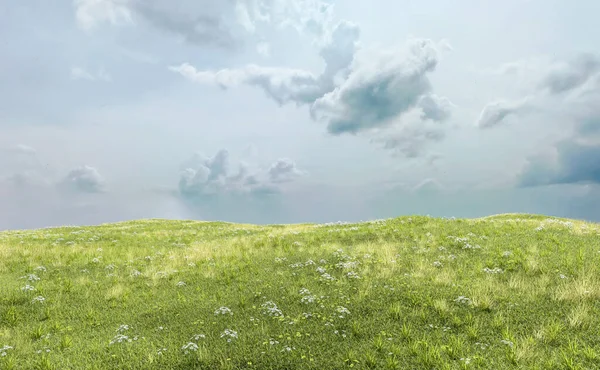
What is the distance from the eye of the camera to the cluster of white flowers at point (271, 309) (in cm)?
1260

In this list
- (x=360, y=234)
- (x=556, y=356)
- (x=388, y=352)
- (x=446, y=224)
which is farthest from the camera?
(x=446, y=224)

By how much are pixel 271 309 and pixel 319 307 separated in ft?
5.79

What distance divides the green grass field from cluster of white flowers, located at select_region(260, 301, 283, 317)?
5 cm

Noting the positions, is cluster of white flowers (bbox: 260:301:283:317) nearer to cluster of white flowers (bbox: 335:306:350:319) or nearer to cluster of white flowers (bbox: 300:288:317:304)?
cluster of white flowers (bbox: 300:288:317:304)

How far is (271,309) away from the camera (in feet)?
42.0

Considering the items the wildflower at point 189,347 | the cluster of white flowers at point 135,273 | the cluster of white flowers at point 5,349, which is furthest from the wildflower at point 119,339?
the cluster of white flowers at point 135,273

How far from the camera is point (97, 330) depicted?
12.9 meters

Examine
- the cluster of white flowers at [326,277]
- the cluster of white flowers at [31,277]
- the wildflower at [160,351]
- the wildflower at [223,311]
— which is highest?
the cluster of white flowers at [31,277]

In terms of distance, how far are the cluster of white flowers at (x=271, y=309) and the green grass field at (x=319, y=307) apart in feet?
0.17

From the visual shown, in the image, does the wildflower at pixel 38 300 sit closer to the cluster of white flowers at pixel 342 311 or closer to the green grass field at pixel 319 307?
the green grass field at pixel 319 307

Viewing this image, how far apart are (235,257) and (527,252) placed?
16289 mm

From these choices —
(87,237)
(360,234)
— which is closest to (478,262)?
(360,234)

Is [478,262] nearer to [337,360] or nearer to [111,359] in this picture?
[337,360]

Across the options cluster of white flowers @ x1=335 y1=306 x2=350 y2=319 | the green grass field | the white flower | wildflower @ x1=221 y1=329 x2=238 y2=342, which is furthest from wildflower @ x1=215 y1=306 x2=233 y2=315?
the white flower
